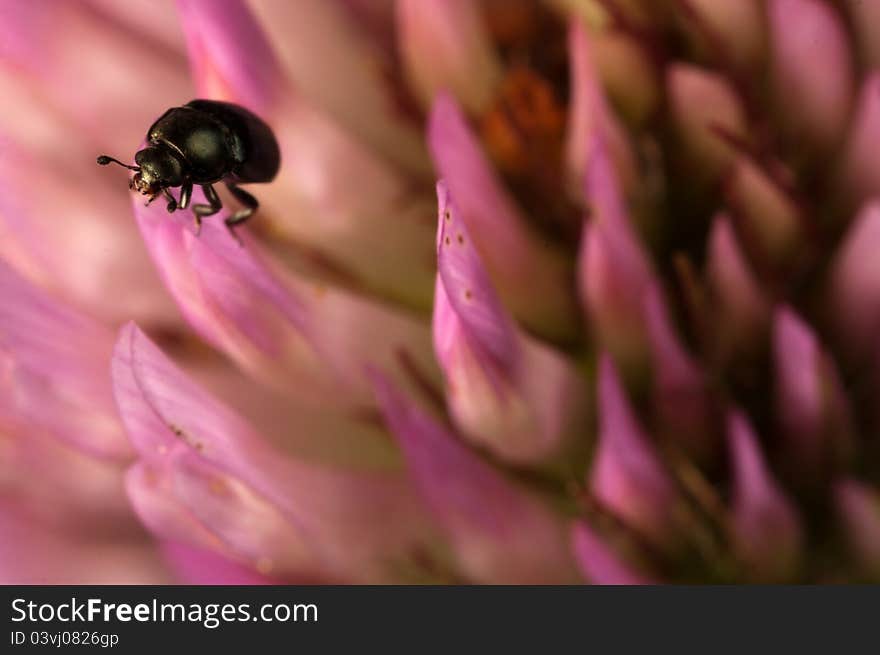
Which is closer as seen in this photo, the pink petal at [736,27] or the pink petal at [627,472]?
the pink petal at [627,472]

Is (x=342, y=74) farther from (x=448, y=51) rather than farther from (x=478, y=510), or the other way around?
(x=478, y=510)

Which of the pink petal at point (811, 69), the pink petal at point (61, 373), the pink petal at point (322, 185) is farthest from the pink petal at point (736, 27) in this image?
the pink petal at point (61, 373)

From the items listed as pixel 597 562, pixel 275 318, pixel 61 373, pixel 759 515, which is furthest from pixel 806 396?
pixel 61 373

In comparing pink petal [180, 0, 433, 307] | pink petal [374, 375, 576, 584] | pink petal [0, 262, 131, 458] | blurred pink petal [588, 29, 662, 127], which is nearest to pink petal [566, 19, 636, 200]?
blurred pink petal [588, 29, 662, 127]

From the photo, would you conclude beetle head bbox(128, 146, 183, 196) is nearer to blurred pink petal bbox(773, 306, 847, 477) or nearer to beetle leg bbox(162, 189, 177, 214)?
beetle leg bbox(162, 189, 177, 214)

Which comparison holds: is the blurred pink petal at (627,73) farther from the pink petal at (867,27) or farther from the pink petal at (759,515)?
the pink petal at (759,515)
